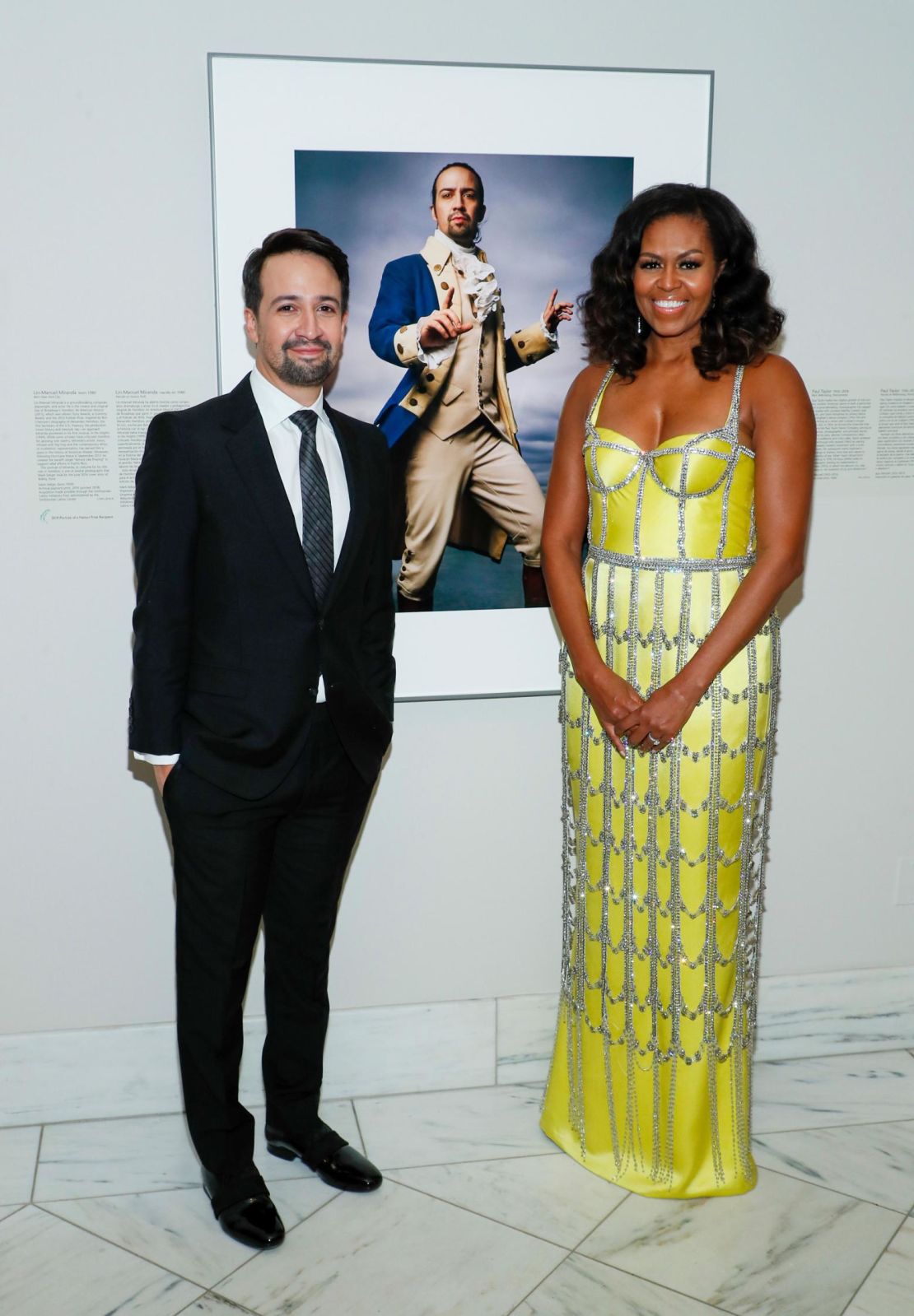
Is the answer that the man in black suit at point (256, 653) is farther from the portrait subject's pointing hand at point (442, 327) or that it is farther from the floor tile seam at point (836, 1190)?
the floor tile seam at point (836, 1190)

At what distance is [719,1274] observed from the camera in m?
2.43

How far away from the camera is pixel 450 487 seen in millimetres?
2914

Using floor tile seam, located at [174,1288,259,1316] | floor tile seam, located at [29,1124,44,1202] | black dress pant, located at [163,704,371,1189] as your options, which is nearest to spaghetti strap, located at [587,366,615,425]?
black dress pant, located at [163,704,371,1189]

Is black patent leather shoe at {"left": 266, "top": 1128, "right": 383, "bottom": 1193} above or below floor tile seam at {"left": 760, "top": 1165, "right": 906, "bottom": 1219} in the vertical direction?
above

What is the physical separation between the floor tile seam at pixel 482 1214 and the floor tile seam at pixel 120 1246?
0.50 metres

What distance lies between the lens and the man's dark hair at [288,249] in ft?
8.03

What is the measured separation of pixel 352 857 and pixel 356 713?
2.08 feet

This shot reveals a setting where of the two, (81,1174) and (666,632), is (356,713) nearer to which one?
(666,632)

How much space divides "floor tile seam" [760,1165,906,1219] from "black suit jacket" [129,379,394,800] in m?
1.43

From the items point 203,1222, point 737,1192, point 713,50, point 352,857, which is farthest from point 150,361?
point 737,1192

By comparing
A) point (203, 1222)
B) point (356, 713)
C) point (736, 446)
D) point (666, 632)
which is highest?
point (736, 446)

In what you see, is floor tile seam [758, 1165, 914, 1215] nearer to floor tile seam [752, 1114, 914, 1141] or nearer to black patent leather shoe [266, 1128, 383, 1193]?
floor tile seam [752, 1114, 914, 1141]

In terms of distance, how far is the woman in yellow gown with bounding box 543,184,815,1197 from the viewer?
2.49 meters

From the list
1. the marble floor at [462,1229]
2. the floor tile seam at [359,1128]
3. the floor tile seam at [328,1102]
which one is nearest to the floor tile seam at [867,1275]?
the marble floor at [462,1229]
